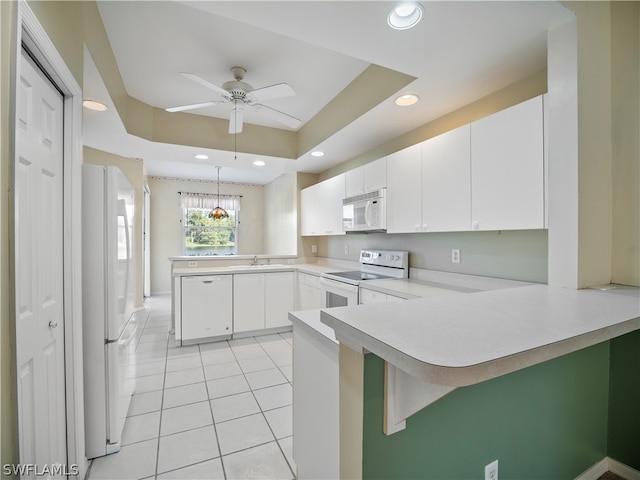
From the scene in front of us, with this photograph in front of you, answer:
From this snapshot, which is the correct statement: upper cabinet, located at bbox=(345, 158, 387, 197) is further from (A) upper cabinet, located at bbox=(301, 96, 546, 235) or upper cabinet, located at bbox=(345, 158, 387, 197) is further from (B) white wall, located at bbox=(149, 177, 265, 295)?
(B) white wall, located at bbox=(149, 177, 265, 295)

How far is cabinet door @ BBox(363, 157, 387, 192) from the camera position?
299 cm

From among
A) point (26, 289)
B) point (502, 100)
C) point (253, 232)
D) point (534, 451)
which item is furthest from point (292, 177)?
point (534, 451)

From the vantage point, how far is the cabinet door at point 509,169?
5.58 feet

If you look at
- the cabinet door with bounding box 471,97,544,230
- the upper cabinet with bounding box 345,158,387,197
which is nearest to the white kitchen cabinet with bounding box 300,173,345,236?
the upper cabinet with bounding box 345,158,387,197

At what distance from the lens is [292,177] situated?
5.24m

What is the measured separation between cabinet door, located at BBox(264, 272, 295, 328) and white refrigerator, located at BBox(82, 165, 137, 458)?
2248mm

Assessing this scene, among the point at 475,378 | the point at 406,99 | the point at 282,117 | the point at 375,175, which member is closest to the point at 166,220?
the point at 282,117

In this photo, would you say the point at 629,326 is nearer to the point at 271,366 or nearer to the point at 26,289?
the point at 26,289

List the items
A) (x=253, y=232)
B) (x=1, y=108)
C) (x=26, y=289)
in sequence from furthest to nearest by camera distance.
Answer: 1. (x=253, y=232)
2. (x=26, y=289)
3. (x=1, y=108)

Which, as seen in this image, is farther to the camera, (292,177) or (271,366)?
(292,177)

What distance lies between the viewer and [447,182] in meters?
2.29

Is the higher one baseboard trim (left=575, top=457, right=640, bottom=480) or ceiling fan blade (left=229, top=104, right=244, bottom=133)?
ceiling fan blade (left=229, top=104, right=244, bottom=133)

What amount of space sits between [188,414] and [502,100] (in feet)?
10.9

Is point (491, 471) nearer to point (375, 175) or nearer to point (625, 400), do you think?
point (625, 400)
